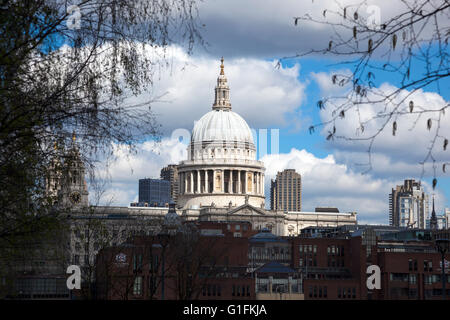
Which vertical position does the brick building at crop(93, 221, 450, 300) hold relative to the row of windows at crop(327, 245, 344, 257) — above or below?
below

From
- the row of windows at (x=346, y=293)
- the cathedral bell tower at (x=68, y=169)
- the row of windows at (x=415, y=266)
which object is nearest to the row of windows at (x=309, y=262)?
the row of windows at (x=415, y=266)

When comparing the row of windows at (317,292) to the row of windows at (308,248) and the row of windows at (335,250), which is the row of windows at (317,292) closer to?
the row of windows at (335,250)

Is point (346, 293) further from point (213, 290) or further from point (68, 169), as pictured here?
point (68, 169)

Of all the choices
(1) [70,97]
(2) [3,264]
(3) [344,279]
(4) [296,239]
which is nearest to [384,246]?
(4) [296,239]

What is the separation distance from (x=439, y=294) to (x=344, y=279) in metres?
13.5

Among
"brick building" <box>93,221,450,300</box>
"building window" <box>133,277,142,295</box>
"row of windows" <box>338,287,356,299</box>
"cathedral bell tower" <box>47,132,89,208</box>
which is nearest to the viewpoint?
"cathedral bell tower" <box>47,132,89,208</box>

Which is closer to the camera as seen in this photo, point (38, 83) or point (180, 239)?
point (38, 83)

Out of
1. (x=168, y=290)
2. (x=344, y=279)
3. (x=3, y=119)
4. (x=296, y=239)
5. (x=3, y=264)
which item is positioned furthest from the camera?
(x=296, y=239)

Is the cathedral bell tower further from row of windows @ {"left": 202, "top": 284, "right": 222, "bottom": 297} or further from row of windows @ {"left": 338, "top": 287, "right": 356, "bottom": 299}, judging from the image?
row of windows @ {"left": 338, "top": 287, "right": 356, "bottom": 299}

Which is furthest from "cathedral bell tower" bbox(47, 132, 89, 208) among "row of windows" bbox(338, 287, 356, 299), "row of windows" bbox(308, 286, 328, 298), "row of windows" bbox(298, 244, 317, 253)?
"row of windows" bbox(298, 244, 317, 253)

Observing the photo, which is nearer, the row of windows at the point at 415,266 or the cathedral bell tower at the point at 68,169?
the cathedral bell tower at the point at 68,169
